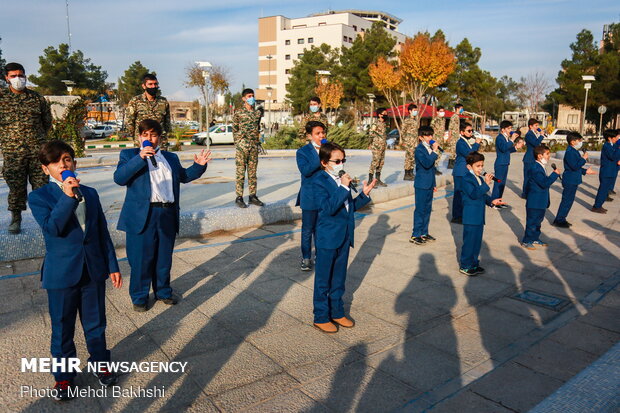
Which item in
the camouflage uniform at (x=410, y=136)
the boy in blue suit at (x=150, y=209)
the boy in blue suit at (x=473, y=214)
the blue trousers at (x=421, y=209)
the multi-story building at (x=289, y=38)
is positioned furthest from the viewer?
the multi-story building at (x=289, y=38)

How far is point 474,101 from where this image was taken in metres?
48.8

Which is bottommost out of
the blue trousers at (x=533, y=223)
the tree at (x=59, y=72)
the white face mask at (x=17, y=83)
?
the blue trousers at (x=533, y=223)

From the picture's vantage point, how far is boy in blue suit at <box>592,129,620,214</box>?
367 inches

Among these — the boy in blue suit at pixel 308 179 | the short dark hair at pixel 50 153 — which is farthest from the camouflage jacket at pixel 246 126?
the short dark hair at pixel 50 153

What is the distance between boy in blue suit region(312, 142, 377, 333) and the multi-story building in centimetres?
7372

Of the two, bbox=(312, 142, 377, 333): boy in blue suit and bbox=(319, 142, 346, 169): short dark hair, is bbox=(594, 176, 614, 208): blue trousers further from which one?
bbox=(319, 142, 346, 169): short dark hair

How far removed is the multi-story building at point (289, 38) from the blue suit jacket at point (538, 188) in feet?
233

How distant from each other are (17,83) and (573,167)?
9006mm

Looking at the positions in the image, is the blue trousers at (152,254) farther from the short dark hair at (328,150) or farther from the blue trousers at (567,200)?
the blue trousers at (567,200)

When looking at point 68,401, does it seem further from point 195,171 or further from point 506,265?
point 506,265

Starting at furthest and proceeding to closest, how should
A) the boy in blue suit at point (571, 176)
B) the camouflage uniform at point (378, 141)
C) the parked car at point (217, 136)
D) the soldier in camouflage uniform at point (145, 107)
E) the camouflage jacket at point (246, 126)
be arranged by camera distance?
the parked car at point (217, 136)
the camouflage uniform at point (378, 141)
the boy in blue suit at point (571, 176)
the camouflage jacket at point (246, 126)
the soldier in camouflage uniform at point (145, 107)

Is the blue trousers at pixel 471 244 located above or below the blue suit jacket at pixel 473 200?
below

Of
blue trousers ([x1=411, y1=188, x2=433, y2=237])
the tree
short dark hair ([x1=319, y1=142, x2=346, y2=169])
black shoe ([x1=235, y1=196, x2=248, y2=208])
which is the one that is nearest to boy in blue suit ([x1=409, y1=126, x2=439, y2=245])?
blue trousers ([x1=411, y1=188, x2=433, y2=237])

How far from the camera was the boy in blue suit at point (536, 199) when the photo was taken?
6.85m
